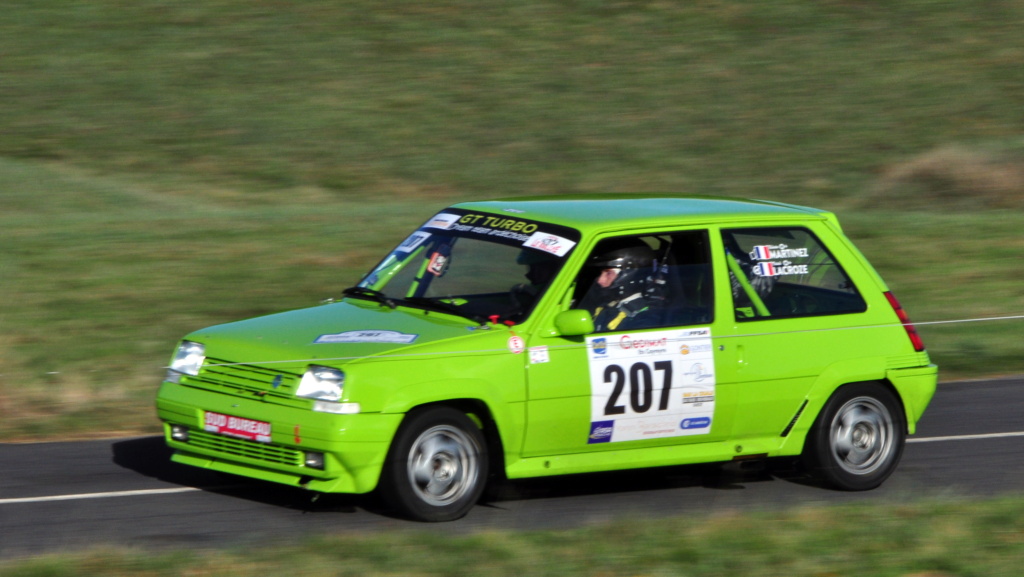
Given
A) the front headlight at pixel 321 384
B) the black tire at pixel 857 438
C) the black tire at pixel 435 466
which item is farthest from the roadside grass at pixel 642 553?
the black tire at pixel 857 438

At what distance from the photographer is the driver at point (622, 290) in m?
7.52

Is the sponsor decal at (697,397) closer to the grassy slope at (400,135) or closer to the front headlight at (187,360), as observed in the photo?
the front headlight at (187,360)

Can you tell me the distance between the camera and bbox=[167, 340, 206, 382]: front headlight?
7.34 metres

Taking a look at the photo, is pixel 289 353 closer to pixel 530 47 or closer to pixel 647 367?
pixel 647 367

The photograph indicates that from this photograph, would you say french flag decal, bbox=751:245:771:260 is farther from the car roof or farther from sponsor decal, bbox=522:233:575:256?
sponsor decal, bbox=522:233:575:256

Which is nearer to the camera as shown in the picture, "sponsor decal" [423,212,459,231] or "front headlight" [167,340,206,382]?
"front headlight" [167,340,206,382]

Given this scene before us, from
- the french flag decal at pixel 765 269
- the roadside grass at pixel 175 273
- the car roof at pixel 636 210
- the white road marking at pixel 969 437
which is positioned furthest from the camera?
the roadside grass at pixel 175 273

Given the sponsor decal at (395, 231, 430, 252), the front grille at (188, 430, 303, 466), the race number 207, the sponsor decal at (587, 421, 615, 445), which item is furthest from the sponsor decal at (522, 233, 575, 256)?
the front grille at (188, 430, 303, 466)

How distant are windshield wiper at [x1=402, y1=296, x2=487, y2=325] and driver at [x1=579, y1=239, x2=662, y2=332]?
0.60m

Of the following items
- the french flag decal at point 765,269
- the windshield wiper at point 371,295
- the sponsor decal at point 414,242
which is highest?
the sponsor decal at point 414,242

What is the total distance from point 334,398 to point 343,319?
0.96 meters

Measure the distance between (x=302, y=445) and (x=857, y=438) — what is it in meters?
3.54

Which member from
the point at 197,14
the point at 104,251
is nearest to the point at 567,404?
the point at 104,251

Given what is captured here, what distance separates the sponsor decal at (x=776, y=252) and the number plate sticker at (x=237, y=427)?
10.2 ft
